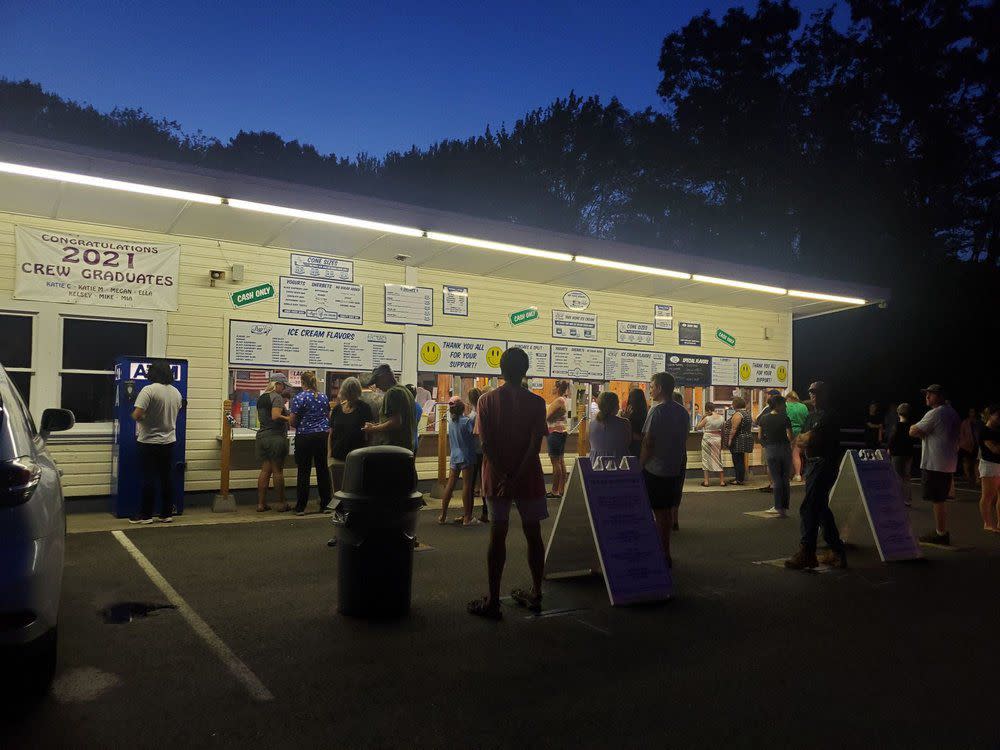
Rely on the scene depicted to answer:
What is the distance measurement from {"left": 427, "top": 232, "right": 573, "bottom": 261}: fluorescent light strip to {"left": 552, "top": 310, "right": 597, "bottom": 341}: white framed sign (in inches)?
82.9

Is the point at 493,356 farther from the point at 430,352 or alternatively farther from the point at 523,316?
the point at 430,352

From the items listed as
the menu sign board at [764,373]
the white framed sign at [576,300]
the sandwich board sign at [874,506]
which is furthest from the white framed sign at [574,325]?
the sandwich board sign at [874,506]

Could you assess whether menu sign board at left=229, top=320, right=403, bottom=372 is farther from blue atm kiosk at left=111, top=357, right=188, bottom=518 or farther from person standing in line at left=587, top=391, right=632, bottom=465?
person standing in line at left=587, top=391, right=632, bottom=465

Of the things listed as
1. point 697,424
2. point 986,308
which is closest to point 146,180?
point 697,424

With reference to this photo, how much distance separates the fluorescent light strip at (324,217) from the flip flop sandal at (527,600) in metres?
5.76

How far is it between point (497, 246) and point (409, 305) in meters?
1.90

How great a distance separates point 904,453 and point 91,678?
41.7ft

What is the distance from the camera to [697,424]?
15.9 meters

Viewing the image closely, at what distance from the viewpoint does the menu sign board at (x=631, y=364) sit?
1498cm

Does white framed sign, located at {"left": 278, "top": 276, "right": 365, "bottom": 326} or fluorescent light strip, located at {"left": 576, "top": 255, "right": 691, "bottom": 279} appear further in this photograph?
fluorescent light strip, located at {"left": 576, "top": 255, "right": 691, "bottom": 279}

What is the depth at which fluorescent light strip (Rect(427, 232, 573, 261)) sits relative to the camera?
11133mm

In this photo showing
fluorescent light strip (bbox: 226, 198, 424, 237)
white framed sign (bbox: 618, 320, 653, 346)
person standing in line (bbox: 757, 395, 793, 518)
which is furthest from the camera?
white framed sign (bbox: 618, 320, 653, 346)

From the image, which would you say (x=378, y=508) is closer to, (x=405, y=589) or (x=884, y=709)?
(x=405, y=589)

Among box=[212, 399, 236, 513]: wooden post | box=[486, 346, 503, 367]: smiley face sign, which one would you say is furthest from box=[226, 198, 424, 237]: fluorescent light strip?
box=[486, 346, 503, 367]: smiley face sign
